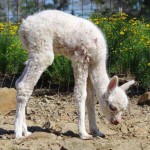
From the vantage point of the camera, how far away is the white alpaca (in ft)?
22.1

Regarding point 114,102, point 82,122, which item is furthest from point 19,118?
point 114,102

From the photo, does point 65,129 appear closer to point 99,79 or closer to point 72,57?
point 99,79

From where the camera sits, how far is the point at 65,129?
7.57 m

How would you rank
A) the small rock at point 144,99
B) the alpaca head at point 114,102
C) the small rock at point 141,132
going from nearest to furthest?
the alpaca head at point 114,102 → the small rock at point 141,132 → the small rock at point 144,99

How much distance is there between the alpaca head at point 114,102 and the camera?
22.3ft

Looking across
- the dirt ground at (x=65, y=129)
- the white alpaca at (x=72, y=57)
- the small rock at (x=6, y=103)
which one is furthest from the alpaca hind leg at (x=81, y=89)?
the small rock at (x=6, y=103)

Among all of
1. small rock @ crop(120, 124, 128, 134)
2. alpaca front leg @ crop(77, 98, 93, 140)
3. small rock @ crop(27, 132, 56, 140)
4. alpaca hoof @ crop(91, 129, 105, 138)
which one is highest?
alpaca front leg @ crop(77, 98, 93, 140)

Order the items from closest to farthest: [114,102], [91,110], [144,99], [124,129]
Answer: [114,102]
[91,110]
[124,129]
[144,99]

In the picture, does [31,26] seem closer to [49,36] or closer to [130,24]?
[49,36]

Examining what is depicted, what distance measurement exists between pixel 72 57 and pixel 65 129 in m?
1.27

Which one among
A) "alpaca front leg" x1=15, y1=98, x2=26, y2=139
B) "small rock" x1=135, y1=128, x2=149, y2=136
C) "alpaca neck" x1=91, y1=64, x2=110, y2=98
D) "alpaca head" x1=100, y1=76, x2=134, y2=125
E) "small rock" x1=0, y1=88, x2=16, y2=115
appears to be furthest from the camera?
"small rock" x1=0, y1=88, x2=16, y2=115

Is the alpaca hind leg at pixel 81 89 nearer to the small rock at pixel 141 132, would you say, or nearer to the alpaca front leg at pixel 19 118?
the alpaca front leg at pixel 19 118

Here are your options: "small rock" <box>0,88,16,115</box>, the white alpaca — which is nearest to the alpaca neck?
the white alpaca

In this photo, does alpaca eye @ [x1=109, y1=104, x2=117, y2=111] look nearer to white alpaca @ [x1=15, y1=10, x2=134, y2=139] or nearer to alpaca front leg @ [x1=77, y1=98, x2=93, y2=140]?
white alpaca @ [x1=15, y1=10, x2=134, y2=139]
